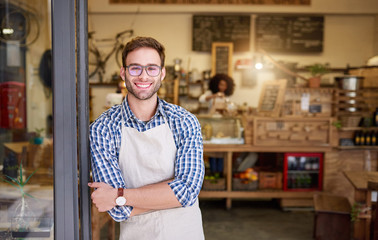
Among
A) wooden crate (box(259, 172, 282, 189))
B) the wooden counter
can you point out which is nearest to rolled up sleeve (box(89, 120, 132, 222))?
the wooden counter

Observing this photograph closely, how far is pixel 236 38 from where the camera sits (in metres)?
7.48

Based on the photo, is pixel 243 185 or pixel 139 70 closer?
pixel 139 70

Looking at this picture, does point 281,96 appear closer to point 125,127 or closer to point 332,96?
point 332,96

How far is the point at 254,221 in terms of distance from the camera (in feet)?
14.8

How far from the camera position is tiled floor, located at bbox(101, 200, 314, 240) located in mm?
4043

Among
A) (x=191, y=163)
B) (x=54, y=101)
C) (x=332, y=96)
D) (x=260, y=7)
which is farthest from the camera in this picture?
(x=260, y=7)

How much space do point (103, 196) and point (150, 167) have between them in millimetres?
326

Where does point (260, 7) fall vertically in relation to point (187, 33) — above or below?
above

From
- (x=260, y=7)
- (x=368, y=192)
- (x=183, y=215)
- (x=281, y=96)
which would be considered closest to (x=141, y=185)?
(x=183, y=215)

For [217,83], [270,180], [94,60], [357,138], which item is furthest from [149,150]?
[94,60]

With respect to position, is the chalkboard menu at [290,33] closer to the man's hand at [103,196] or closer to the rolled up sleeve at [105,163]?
the rolled up sleeve at [105,163]

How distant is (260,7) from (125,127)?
20.6ft

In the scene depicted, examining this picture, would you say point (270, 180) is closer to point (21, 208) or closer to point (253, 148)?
point (253, 148)

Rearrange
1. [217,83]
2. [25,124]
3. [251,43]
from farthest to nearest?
1. [251,43]
2. [217,83]
3. [25,124]
